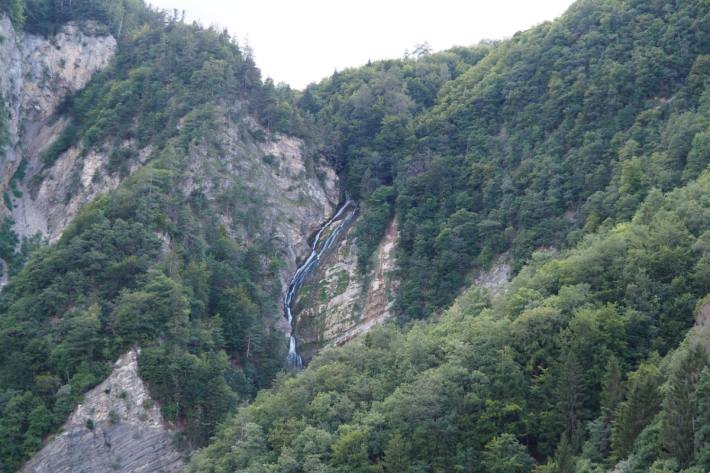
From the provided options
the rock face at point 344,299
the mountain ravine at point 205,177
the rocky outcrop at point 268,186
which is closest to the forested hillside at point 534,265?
the rock face at point 344,299

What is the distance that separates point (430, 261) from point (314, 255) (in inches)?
528

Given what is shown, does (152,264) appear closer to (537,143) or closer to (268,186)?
(268,186)

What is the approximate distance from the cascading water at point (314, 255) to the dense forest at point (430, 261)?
2.20 meters

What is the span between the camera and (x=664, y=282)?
5238 centimetres

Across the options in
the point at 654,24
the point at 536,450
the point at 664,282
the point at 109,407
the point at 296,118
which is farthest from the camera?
the point at 296,118

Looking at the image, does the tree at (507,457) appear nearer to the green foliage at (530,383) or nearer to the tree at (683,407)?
the green foliage at (530,383)

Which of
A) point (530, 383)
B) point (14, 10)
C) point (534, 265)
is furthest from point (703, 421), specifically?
point (14, 10)

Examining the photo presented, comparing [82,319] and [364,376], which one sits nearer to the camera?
[364,376]

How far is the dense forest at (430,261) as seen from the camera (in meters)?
48.7

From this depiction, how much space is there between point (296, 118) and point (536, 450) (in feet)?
186

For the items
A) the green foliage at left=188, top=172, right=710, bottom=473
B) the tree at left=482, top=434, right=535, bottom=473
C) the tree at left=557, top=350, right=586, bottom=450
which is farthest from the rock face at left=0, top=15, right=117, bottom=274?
the tree at left=557, top=350, right=586, bottom=450

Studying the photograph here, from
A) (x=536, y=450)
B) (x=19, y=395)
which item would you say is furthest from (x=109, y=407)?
(x=536, y=450)

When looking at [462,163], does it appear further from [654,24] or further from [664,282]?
[664,282]

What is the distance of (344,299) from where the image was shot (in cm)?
8150
